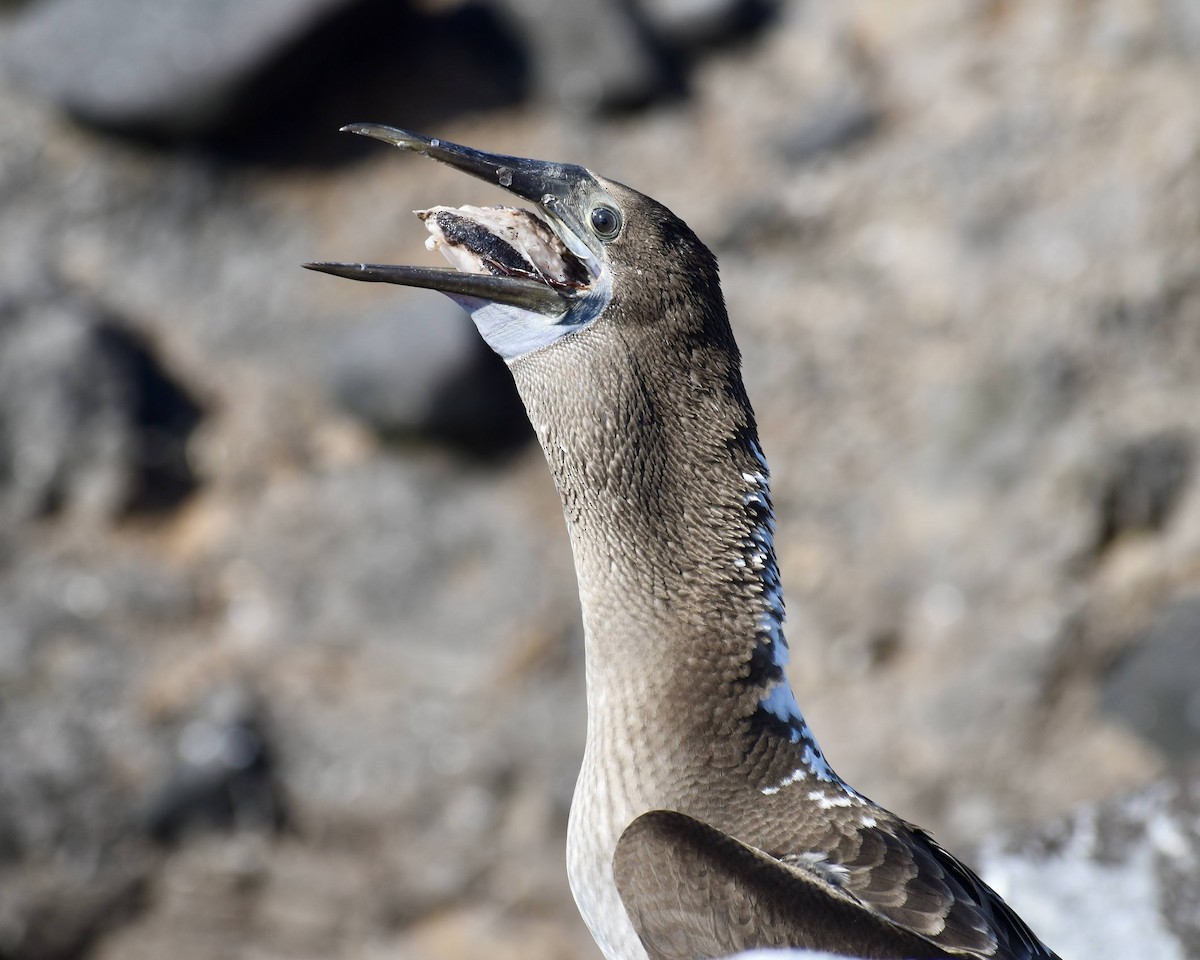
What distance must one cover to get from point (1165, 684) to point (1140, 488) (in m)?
1.30

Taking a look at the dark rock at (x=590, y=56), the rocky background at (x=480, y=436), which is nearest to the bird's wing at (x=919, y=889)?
the rocky background at (x=480, y=436)

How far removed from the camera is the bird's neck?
360cm

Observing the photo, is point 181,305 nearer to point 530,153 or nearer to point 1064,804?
point 530,153

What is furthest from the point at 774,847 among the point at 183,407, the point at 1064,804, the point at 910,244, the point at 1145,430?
the point at 183,407

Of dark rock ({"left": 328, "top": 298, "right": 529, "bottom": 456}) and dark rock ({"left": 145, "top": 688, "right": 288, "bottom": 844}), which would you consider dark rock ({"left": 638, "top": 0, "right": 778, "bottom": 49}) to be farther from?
dark rock ({"left": 145, "top": 688, "right": 288, "bottom": 844})

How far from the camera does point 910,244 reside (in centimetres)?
1023

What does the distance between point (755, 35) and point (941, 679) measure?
19.1 ft

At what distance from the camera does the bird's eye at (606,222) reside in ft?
12.0

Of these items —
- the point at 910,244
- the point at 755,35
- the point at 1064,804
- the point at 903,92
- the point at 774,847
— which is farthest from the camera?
the point at 755,35

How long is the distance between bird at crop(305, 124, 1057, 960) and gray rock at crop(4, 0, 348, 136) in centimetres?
784

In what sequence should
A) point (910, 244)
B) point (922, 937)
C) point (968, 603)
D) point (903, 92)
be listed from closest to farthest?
point (922, 937), point (968, 603), point (910, 244), point (903, 92)

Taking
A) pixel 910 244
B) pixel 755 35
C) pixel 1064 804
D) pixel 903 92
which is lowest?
pixel 1064 804

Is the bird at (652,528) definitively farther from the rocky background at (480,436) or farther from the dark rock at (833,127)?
the dark rock at (833,127)

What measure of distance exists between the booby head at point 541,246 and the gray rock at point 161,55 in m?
7.75
